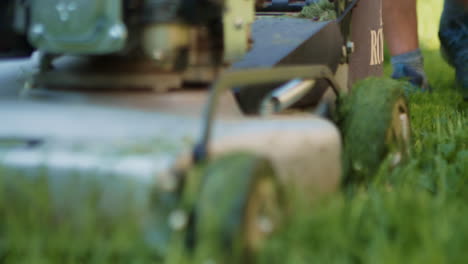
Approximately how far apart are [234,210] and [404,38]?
7.72 ft

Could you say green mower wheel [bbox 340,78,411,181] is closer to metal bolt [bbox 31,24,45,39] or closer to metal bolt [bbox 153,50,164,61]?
metal bolt [bbox 153,50,164,61]

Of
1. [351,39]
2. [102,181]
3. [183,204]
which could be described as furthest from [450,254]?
[351,39]

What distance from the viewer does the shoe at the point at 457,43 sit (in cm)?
299

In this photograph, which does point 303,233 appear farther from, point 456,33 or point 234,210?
point 456,33

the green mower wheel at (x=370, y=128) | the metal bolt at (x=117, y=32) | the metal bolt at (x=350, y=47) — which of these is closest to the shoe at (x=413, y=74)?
the metal bolt at (x=350, y=47)

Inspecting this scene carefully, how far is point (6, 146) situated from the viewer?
103 cm

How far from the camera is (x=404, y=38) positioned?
3076 mm

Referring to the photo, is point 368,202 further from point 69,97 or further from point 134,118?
point 69,97

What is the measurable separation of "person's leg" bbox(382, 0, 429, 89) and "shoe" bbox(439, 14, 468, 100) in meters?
0.15

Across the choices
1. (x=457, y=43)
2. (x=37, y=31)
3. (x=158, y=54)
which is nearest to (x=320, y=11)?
(x=158, y=54)

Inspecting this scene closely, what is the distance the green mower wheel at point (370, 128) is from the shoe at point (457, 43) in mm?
1534

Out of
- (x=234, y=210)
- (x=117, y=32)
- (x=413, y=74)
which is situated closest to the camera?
(x=234, y=210)

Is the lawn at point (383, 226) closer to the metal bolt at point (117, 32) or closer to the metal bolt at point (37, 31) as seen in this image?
the metal bolt at point (117, 32)

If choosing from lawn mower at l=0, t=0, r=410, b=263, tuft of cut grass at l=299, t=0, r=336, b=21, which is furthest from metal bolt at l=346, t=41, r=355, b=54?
lawn mower at l=0, t=0, r=410, b=263
